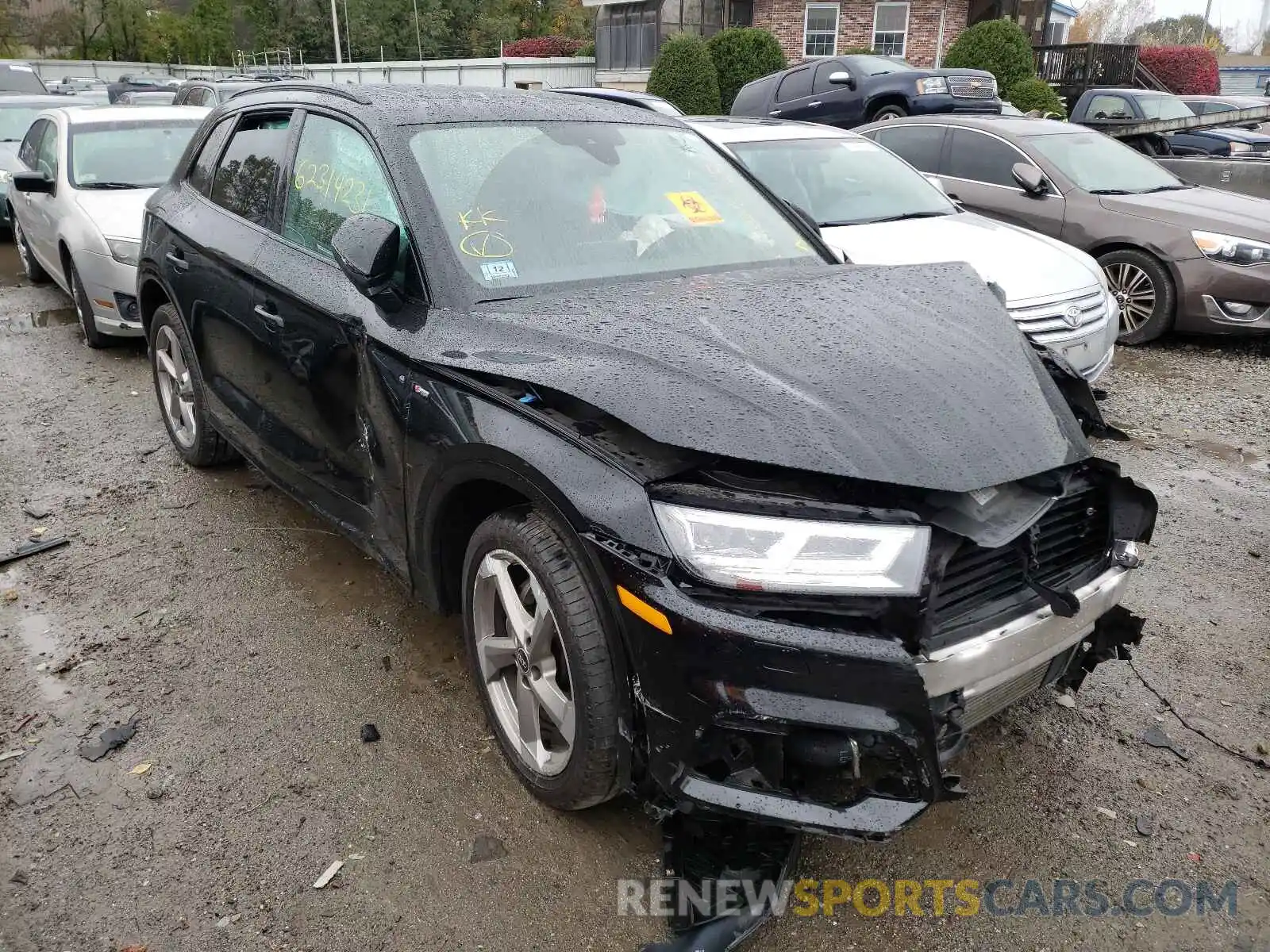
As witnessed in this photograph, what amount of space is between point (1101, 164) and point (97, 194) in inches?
319

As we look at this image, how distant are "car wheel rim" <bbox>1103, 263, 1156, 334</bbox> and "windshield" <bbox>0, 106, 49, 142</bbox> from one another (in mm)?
12121

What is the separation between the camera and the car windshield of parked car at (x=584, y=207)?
3.02m

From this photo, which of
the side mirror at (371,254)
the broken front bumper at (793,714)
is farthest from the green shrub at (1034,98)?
the broken front bumper at (793,714)

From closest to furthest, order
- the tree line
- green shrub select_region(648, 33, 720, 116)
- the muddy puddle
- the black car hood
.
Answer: the black car hood → the muddy puddle → green shrub select_region(648, 33, 720, 116) → the tree line

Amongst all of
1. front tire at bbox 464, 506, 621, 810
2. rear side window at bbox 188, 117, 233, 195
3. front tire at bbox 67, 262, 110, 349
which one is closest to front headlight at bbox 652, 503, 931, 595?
front tire at bbox 464, 506, 621, 810

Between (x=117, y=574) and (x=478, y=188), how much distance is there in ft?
7.75

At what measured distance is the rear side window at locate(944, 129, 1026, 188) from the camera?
8.23 meters

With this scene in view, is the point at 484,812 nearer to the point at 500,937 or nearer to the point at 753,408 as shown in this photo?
the point at 500,937

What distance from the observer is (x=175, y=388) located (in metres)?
4.97

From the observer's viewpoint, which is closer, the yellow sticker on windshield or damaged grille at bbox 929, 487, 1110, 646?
damaged grille at bbox 929, 487, 1110, 646

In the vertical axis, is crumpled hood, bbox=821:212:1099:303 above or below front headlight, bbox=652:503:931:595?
above

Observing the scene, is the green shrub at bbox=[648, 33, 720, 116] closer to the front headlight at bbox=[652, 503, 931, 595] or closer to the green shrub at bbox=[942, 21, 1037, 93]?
the green shrub at bbox=[942, 21, 1037, 93]

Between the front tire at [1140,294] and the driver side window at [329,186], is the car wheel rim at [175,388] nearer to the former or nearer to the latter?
the driver side window at [329,186]

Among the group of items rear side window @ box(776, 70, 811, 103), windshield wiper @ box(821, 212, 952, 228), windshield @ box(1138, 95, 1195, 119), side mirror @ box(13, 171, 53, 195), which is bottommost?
windshield wiper @ box(821, 212, 952, 228)
